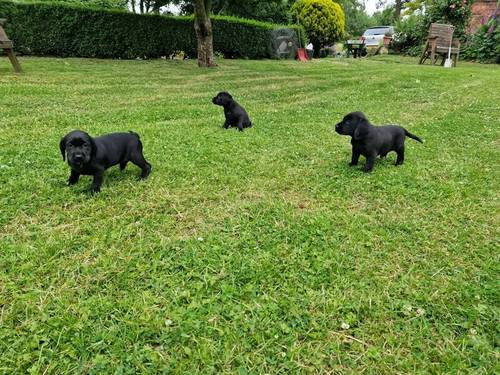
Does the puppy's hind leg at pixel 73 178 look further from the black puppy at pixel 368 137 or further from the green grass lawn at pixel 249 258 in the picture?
the black puppy at pixel 368 137

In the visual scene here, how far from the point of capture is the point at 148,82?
12578 mm

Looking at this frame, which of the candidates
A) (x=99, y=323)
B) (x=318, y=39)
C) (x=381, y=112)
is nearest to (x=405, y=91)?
(x=381, y=112)

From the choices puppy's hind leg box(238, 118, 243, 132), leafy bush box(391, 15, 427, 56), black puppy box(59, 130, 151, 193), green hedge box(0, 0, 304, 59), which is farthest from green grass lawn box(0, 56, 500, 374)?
leafy bush box(391, 15, 427, 56)

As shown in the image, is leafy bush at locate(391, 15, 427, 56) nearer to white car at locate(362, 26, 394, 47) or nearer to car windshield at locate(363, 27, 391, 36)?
white car at locate(362, 26, 394, 47)

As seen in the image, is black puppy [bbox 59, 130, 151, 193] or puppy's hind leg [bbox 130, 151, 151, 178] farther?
puppy's hind leg [bbox 130, 151, 151, 178]

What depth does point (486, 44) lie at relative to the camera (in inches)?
858

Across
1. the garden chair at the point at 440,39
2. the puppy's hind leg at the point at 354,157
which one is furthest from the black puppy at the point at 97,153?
the garden chair at the point at 440,39

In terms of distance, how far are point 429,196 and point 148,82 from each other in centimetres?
1048

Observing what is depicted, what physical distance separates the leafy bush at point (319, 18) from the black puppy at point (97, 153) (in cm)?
2535

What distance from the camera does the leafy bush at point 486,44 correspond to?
70.1 feet

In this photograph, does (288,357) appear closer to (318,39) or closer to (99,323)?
(99,323)

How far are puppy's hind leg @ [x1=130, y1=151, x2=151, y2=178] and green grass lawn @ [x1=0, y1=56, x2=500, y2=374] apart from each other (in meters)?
0.17

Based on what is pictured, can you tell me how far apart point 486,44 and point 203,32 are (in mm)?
17097

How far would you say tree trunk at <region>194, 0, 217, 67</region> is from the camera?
15094mm
